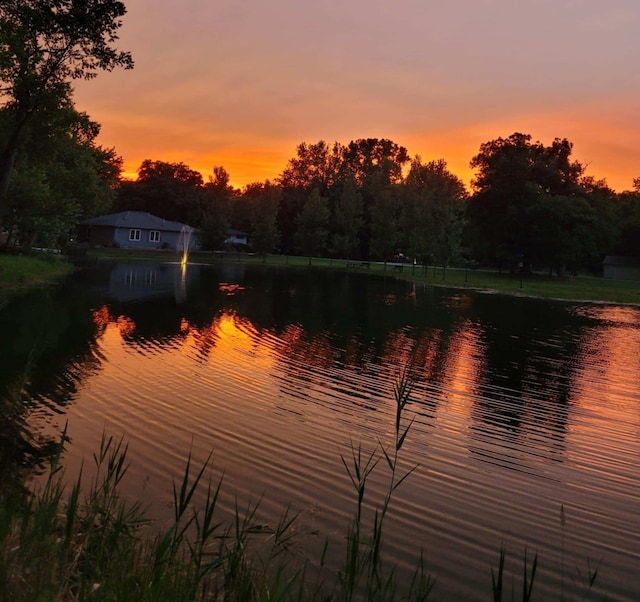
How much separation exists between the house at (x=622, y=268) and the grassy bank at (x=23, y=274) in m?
85.0

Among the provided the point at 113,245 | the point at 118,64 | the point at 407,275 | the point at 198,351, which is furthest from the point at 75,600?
the point at 113,245

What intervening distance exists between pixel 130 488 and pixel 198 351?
35.2ft

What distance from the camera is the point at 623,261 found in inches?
3738

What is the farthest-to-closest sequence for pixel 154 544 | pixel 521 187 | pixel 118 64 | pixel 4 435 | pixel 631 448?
pixel 521 187 < pixel 118 64 < pixel 631 448 < pixel 4 435 < pixel 154 544

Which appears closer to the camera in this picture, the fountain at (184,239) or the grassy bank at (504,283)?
the grassy bank at (504,283)

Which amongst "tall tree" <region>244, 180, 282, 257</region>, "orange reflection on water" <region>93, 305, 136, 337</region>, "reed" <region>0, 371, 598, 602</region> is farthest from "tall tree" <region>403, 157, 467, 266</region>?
"reed" <region>0, 371, 598, 602</region>

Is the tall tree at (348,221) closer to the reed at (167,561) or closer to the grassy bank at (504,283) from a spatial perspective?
the grassy bank at (504,283)

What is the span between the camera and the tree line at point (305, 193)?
1011 inches

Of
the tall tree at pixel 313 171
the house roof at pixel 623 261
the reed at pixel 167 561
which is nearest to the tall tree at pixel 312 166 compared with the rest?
the tall tree at pixel 313 171

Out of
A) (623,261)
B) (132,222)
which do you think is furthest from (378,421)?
(623,261)

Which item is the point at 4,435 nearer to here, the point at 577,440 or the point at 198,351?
the point at 198,351

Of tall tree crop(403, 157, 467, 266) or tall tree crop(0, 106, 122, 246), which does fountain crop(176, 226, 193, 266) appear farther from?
tall tree crop(0, 106, 122, 246)

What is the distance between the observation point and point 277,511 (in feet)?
24.3

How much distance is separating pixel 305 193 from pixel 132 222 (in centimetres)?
4214
